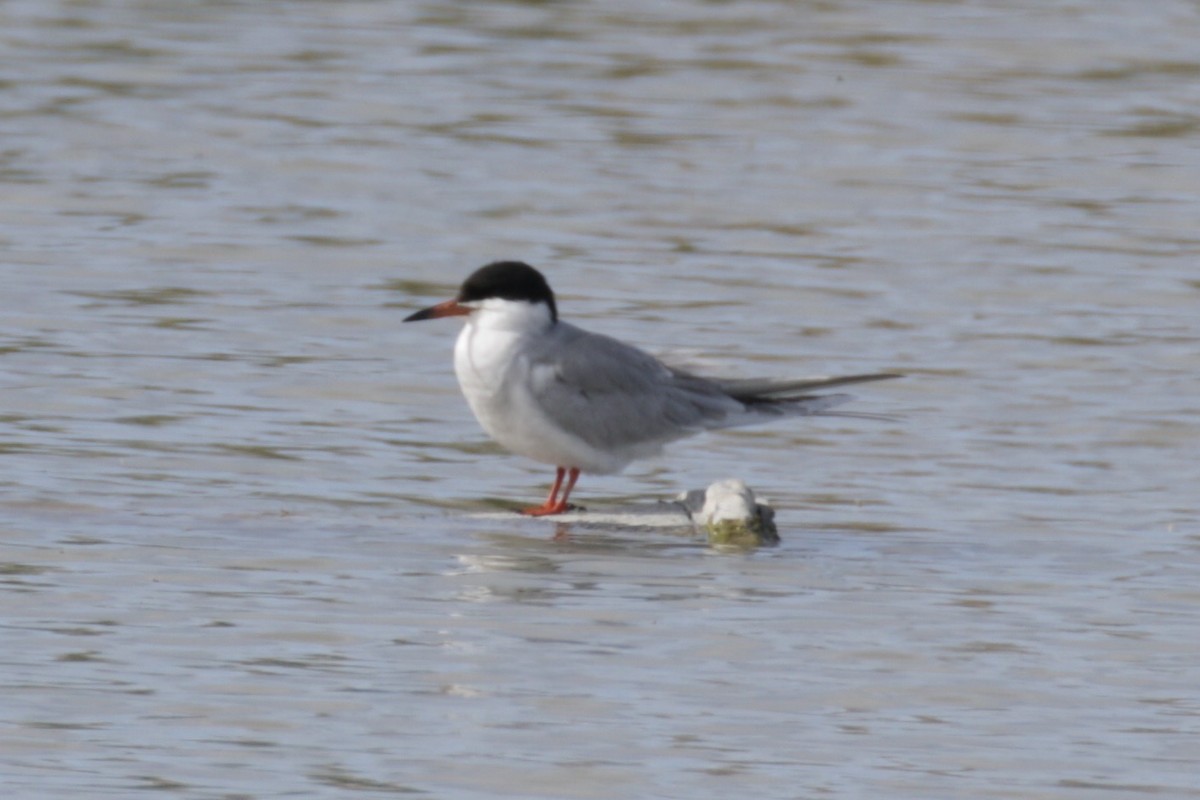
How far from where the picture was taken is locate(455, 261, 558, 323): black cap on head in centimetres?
770

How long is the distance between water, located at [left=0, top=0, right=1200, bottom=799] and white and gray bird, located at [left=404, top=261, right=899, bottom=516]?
266 millimetres

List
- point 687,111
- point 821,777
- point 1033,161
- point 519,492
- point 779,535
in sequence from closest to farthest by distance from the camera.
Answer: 1. point 821,777
2. point 779,535
3. point 519,492
4. point 1033,161
5. point 687,111

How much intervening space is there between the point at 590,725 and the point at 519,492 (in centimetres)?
311

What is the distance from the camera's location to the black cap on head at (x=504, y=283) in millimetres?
7699

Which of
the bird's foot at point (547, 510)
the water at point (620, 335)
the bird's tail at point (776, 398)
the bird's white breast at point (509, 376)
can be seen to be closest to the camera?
the water at point (620, 335)

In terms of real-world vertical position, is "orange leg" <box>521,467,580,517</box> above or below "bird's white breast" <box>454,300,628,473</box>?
below

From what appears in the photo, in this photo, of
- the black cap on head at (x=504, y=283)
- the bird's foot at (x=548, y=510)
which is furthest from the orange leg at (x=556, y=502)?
the black cap on head at (x=504, y=283)

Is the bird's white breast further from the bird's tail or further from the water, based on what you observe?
the bird's tail

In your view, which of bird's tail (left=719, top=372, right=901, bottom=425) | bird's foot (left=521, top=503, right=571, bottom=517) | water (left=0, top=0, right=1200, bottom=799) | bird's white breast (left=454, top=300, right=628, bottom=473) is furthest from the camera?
bird's tail (left=719, top=372, right=901, bottom=425)

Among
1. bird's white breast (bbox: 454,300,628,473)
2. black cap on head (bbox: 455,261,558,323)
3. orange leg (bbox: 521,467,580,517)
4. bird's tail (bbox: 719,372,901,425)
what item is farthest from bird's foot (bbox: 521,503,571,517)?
bird's tail (bbox: 719,372,901,425)

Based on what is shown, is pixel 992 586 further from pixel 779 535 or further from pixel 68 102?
pixel 68 102

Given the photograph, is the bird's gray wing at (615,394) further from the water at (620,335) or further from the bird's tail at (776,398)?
the water at (620,335)

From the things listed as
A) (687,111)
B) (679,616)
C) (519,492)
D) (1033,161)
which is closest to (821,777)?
(679,616)

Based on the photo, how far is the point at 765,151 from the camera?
48.1 feet
